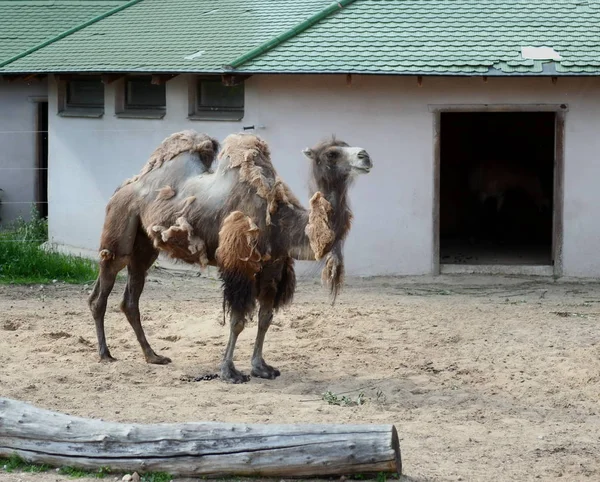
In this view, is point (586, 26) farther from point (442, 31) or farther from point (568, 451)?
point (568, 451)

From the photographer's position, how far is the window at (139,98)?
15.3 meters

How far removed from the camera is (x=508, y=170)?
17781 mm

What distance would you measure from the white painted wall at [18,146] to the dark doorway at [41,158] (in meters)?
0.08

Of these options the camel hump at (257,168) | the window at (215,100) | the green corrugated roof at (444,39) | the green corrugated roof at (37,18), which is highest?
the green corrugated roof at (37,18)

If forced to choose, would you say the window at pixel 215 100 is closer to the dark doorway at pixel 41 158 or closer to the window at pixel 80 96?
the window at pixel 80 96

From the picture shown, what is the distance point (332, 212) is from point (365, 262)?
5.72 m

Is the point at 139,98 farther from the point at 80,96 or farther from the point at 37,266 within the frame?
the point at 37,266

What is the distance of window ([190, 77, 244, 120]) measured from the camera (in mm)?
14555

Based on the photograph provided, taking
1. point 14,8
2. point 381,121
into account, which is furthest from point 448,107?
point 14,8

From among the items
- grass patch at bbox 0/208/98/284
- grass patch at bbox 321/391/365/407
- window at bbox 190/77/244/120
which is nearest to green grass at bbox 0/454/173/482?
grass patch at bbox 321/391/365/407

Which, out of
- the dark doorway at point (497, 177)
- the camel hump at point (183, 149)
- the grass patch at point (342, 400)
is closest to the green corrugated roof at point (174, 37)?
the camel hump at point (183, 149)

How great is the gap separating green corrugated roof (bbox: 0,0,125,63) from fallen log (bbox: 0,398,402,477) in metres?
13.0

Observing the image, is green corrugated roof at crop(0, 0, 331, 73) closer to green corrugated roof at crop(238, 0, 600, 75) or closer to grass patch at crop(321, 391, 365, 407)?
green corrugated roof at crop(238, 0, 600, 75)

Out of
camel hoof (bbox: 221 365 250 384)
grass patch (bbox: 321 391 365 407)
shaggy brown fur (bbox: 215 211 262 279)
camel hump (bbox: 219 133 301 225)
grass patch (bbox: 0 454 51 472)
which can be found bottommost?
grass patch (bbox: 0 454 51 472)
